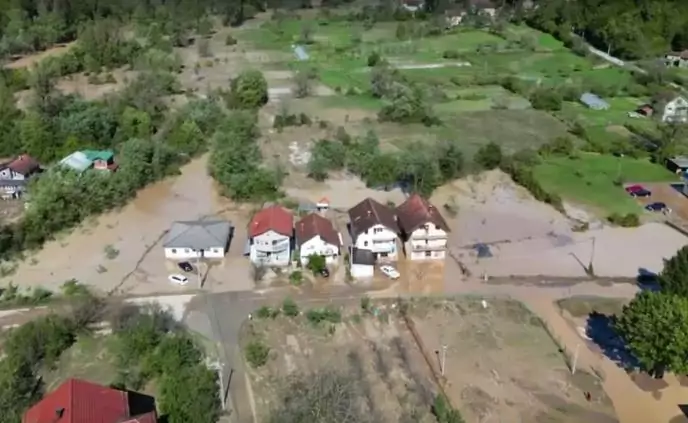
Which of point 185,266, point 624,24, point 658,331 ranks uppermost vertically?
point 624,24

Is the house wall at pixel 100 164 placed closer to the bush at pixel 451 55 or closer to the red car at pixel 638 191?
the red car at pixel 638 191

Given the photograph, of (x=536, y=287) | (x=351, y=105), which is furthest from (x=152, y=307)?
(x=351, y=105)

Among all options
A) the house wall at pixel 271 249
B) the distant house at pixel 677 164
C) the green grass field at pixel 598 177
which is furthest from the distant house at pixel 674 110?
the house wall at pixel 271 249

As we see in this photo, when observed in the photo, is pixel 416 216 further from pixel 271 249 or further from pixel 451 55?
pixel 451 55

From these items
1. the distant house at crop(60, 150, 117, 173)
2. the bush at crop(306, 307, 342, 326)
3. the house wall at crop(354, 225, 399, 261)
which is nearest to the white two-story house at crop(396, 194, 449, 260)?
the house wall at crop(354, 225, 399, 261)

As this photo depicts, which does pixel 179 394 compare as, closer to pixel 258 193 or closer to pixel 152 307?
pixel 152 307

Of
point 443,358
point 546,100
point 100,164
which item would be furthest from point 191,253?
point 546,100
